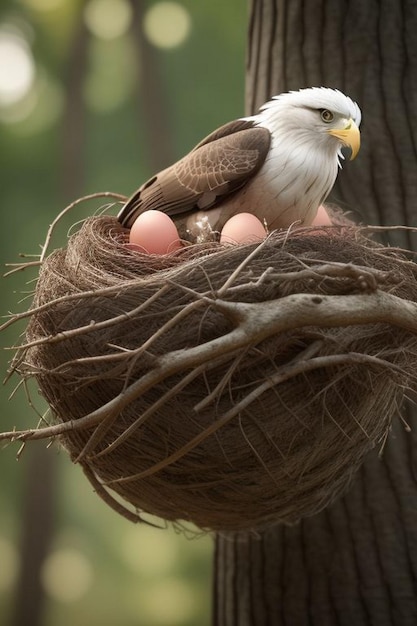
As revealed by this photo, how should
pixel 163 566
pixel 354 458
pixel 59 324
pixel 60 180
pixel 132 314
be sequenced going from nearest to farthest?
1. pixel 132 314
2. pixel 59 324
3. pixel 354 458
4. pixel 163 566
5. pixel 60 180

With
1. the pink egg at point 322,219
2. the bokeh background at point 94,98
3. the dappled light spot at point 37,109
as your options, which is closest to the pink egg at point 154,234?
the pink egg at point 322,219

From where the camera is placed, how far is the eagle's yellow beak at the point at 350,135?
3.78ft

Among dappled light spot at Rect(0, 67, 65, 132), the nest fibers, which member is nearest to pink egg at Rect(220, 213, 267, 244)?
the nest fibers

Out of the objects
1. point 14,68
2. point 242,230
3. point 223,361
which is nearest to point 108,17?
point 14,68

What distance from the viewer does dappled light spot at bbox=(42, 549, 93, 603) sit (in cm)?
212

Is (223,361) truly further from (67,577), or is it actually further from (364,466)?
(67,577)

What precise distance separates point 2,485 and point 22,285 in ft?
1.60

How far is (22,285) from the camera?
2264 mm

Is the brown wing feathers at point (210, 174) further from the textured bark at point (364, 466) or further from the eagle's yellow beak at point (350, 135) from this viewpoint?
the textured bark at point (364, 466)

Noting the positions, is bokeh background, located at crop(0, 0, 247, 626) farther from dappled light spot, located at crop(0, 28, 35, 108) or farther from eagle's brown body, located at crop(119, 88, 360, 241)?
eagle's brown body, located at crop(119, 88, 360, 241)

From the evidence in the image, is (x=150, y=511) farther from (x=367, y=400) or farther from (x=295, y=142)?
(x=295, y=142)

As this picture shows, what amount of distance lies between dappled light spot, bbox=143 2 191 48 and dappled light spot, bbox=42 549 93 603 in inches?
51.3

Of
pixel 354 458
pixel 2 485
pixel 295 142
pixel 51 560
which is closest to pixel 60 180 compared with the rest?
pixel 2 485

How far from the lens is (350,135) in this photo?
45.6 inches
